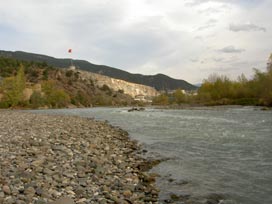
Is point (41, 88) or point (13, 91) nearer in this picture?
point (13, 91)

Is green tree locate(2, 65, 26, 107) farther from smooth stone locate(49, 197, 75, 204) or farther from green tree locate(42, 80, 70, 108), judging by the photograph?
smooth stone locate(49, 197, 75, 204)

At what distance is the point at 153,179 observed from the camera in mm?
11805

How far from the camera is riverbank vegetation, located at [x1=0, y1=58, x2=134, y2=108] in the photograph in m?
101

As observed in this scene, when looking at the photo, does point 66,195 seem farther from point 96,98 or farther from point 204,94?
point 96,98

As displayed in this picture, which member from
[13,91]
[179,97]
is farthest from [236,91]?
[13,91]

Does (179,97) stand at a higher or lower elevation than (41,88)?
lower

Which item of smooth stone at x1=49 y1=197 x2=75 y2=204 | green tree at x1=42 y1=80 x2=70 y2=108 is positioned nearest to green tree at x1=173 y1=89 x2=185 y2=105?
green tree at x1=42 y1=80 x2=70 y2=108

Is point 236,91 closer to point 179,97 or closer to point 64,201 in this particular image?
point 179,97

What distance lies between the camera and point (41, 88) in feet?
432

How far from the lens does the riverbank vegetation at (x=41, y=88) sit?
101 m

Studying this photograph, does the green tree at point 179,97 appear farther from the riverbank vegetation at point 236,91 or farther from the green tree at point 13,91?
the green tree at point 13,91

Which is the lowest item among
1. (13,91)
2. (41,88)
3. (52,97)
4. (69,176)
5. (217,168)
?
(217,168)

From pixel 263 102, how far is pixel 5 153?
3030 inches

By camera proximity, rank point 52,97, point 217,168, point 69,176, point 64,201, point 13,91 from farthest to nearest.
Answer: point 52,97 → point 13,91 → point 217,168 → point 69,176 → point 64,201
